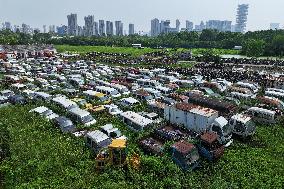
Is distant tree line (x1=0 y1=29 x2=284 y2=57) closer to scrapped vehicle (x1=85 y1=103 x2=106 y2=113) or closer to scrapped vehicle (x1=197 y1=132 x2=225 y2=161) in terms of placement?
scrapped vehicle (x1=85 y1=103 x2=106 y2=113)

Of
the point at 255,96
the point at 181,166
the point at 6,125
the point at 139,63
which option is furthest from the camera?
the point at 139,63

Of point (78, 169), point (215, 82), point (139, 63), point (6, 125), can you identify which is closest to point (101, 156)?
point (78, 169)

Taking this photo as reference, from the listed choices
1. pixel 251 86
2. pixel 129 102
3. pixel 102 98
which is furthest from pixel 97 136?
pixel 251 86

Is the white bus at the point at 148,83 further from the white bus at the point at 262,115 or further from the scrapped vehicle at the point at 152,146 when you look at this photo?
the scrapped vehicle at the point at 152,146

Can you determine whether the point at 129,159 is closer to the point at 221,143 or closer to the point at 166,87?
the point at 221,143

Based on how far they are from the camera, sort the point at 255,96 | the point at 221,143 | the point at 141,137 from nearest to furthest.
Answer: the point at 221,143, the point at 141,137, the point at 255,96

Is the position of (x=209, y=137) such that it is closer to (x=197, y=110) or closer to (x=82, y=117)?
(x=197, y=110)

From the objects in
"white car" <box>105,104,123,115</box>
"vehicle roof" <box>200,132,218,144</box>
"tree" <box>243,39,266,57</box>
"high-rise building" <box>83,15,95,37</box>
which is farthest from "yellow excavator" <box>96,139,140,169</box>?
"high-rise building" <box>83,15,95,37</box>

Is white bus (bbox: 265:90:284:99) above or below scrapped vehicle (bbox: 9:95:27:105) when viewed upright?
above
